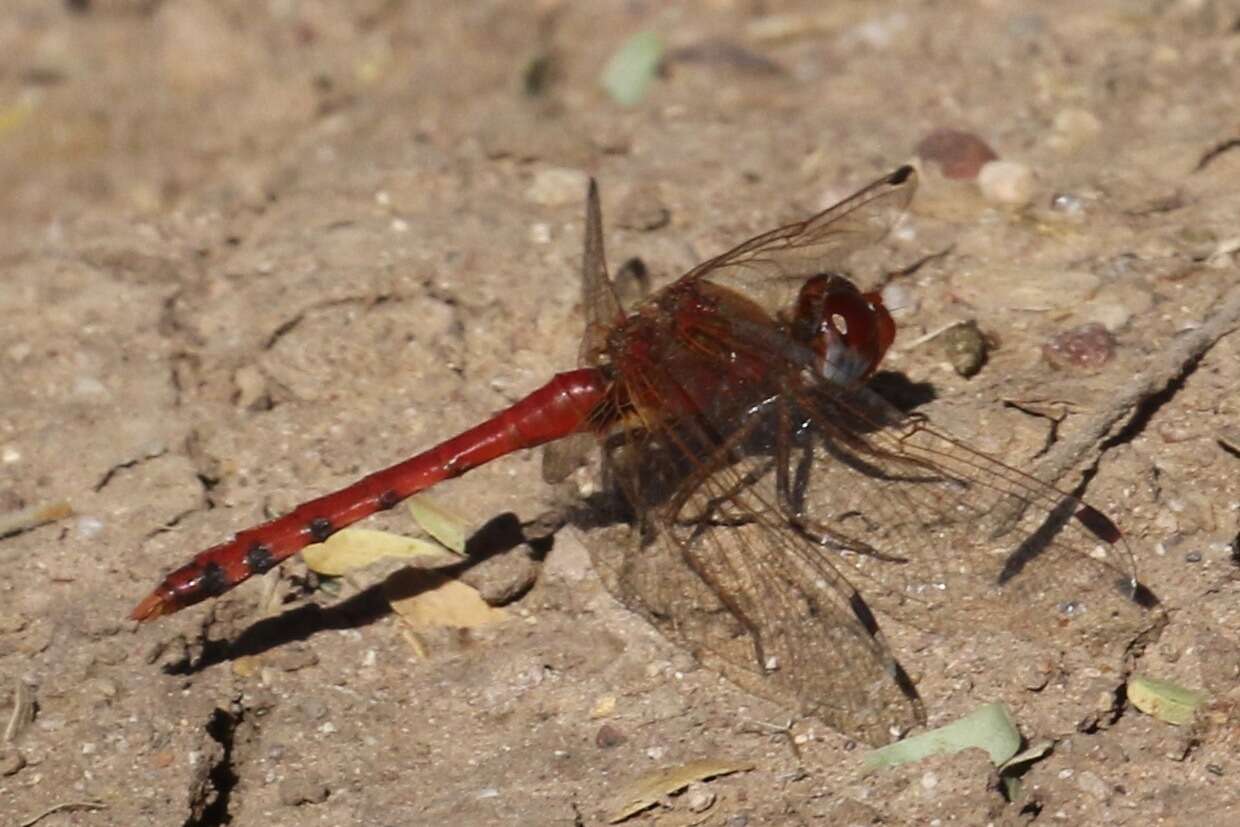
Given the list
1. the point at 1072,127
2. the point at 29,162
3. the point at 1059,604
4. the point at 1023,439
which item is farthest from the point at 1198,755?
the point at 29,162

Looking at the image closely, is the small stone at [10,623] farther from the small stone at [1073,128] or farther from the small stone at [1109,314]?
the small stone at [1073,128]

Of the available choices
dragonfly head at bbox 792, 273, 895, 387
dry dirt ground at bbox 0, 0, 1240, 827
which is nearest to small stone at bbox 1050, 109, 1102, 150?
dry dirt ground at bbox 0, 0, 1240, 827

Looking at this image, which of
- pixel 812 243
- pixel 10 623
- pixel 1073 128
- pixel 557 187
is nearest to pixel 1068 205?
pixel 1073 128

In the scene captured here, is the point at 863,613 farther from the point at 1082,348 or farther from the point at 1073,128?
the point at 1073,128

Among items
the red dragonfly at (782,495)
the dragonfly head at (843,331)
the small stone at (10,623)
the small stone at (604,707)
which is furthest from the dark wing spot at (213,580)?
the dragonfly head at (843,331)

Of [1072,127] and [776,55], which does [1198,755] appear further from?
[776,55]

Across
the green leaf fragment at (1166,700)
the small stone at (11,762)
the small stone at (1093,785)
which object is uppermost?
the small stone at (11,762)
